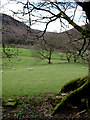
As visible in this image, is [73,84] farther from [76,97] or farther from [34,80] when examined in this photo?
[34,80]

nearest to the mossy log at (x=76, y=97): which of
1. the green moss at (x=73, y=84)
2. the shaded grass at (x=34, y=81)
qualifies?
the green moss at (x=73, y=84)

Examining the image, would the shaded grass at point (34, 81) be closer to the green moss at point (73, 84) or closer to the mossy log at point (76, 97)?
the green moss at point (73, 84)

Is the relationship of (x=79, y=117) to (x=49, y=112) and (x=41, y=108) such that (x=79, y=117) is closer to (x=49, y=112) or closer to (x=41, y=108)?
(x=49, y=112)

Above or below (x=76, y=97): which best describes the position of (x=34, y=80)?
below

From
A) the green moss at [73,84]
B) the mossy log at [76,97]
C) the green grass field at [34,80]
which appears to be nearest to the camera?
the mossy log at [76,97]

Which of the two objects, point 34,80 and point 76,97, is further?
point 34,80

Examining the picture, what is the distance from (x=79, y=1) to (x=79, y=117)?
16.5 feet

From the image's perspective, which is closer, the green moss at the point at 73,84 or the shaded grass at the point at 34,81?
the green moss at the point at 73,84

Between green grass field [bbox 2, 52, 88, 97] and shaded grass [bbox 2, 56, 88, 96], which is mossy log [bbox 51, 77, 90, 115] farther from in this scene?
shaded grass [bbox 2, 56, 88, 96]

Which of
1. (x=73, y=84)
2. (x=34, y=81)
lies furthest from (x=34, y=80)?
(x=73, y=84)

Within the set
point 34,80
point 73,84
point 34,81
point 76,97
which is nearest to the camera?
point 76,97

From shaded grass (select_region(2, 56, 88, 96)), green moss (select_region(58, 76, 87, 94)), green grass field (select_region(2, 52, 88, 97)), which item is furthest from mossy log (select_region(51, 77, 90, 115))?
shaded grass (select_region(2, 56, 88, 96))

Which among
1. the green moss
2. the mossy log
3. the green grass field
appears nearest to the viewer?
the mossy log

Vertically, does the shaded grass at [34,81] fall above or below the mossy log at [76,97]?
below
